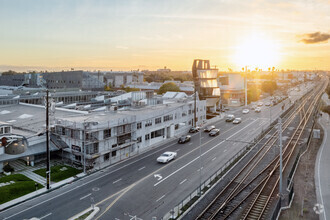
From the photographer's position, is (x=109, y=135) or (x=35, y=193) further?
(x=109, y=135)

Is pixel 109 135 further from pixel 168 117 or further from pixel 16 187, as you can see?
pixel 168 117

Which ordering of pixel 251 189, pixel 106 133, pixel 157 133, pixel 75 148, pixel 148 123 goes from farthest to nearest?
1. pixel 157 133
2. pixel 148 123
3. pixel 106 133
4. pixel 75 148
5. pixel 251 189

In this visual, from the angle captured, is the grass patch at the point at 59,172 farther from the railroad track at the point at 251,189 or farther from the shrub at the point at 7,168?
the railroad track at the point at 251,189

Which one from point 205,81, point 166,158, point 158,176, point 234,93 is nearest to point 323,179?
point 166,158

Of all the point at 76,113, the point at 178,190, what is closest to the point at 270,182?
the point at 178,190

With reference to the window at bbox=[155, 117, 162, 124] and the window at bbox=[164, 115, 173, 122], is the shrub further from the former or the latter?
the window at bbox=[164, 115, 173, 122]

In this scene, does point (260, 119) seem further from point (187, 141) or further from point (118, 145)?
point (118, 145)
